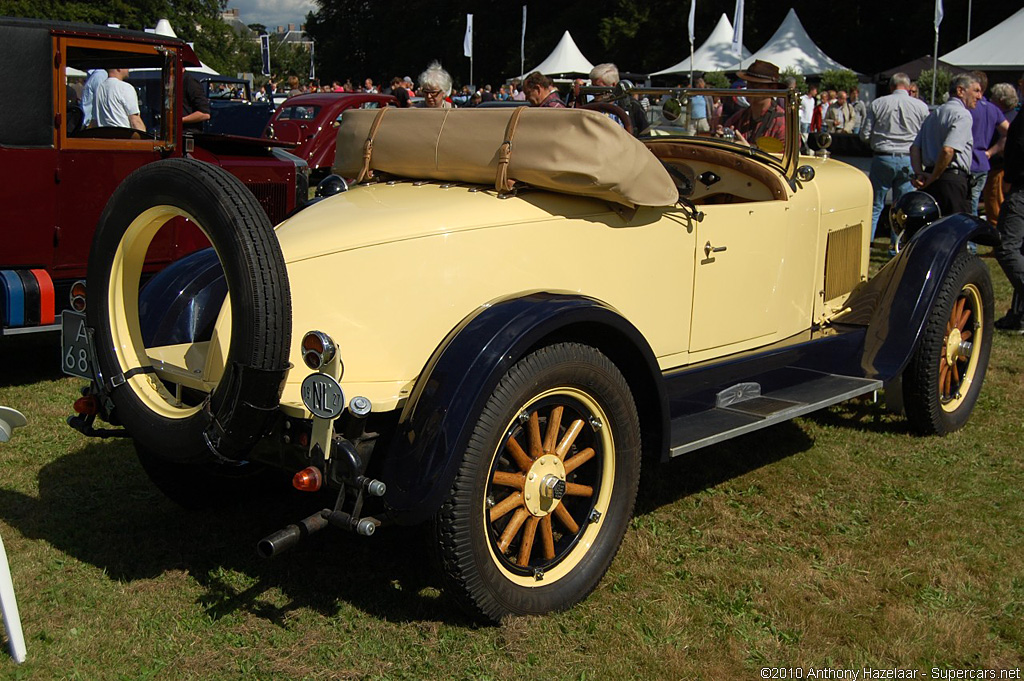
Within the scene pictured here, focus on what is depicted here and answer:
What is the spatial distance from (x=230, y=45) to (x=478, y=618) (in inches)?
2998

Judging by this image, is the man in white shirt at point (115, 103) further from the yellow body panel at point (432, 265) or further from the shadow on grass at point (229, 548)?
the yellow body panel at point (432, 265)

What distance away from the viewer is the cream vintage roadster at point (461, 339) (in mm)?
2828

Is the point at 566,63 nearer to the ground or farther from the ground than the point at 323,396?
farther from the ground

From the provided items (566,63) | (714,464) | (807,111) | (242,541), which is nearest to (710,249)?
(714,464)

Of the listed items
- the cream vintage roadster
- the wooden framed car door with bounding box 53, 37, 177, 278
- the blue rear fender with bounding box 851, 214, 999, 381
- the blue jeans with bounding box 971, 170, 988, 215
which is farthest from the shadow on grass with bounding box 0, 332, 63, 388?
the blue jeans with bounding box 971, 170, 988, 215

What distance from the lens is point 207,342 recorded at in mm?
3391

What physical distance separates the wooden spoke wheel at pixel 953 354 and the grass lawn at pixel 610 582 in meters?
0.25

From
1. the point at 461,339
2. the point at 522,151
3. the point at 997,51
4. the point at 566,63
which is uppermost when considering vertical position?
the point at 566,63

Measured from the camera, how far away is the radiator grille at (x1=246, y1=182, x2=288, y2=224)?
722 centimetres

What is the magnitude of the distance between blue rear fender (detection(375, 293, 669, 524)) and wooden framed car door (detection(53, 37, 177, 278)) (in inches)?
140

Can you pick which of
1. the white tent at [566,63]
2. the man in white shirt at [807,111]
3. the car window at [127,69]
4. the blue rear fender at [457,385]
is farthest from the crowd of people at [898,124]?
the white tent at [566,63]

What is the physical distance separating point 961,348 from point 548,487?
9.72 feet

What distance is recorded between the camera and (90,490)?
169 inches

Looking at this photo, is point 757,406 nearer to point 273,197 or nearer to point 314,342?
point 314,342
